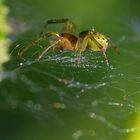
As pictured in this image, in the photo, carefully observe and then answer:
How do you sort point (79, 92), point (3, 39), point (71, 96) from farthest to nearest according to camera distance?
1. point (71, 96)
2. point (79, 92)
3. point (3, 39)

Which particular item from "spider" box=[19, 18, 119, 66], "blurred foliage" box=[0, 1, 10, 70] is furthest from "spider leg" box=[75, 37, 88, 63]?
"blurred foliage" box=[0, 1, 10, 70]

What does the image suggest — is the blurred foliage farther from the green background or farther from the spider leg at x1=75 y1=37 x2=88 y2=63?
the spider leg at x1=75 y1=37 x2=88 y2=63

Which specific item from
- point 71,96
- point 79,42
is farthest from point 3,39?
point 71,96

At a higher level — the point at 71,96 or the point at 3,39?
the point at 3,39

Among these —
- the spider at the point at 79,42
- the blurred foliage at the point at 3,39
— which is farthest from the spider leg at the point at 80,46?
the blurred foliage at the point at 3,39

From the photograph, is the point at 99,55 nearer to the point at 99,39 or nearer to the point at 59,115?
the point at 99,39

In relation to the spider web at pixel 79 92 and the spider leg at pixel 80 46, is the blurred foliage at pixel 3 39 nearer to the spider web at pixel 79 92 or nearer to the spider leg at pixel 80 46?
the spider web at pixel 79 92

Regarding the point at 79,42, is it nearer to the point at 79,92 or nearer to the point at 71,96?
the point at 79,92

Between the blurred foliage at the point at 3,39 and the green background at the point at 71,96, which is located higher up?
the blurred foliage at the point at 3,39

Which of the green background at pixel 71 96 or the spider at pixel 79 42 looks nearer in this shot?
the spider at pixel 79 42
